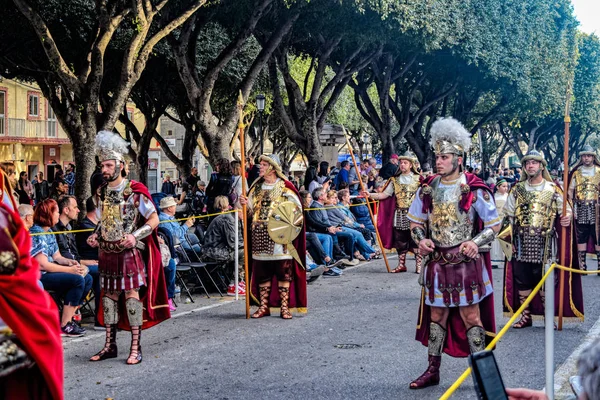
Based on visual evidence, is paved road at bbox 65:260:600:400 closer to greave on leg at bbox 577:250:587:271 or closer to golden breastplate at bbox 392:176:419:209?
greave on leg at bbox 577:250:587:271

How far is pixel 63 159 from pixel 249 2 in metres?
33.4

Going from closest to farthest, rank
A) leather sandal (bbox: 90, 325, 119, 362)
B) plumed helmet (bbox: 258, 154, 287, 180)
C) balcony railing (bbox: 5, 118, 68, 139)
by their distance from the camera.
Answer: leather sandal (bbox: 90, 325, 119, 362) → plumed helmet (bbox: 258, 154, 287, 180) → balcony railing (bbox: 5, 118, 68, 139)

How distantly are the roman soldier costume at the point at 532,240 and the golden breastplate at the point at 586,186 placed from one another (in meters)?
5.64

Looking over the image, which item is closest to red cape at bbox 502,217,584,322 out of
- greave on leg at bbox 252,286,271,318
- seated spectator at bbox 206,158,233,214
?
greave on leg at bbox 252,286,271,318

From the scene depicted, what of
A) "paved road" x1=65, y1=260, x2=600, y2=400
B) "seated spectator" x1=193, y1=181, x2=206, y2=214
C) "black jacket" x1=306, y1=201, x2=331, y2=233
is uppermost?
"seated spectator" x1=193, y1=181, x2=206, y2=214

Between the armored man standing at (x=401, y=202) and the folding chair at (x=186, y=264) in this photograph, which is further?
the armored man standing at (x=401, y=202)

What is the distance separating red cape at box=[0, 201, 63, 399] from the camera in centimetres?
338

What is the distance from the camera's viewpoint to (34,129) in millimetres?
46594

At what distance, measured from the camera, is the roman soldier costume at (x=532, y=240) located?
932 centimetres

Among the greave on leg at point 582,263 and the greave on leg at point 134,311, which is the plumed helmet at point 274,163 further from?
the greave on leg at point 582,263

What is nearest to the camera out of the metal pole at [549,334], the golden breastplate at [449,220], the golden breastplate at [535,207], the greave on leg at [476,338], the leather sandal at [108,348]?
the metal pole at [549,334]

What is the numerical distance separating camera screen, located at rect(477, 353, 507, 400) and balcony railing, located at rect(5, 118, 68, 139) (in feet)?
146

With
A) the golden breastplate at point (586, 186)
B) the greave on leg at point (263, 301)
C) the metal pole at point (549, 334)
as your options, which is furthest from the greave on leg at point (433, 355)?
the golden breastplate at point (586, 186)

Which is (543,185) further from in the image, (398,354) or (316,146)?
(316,146)
